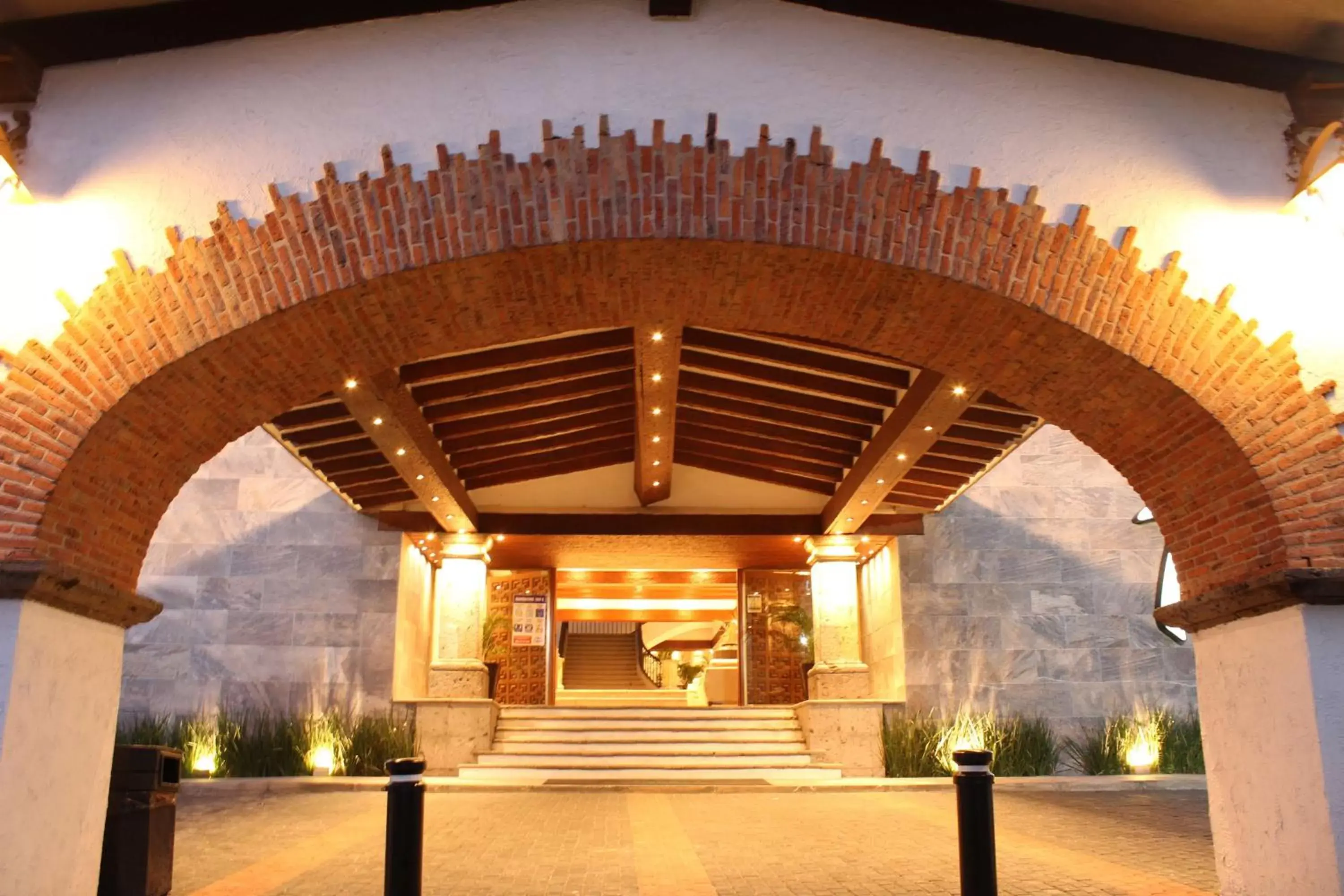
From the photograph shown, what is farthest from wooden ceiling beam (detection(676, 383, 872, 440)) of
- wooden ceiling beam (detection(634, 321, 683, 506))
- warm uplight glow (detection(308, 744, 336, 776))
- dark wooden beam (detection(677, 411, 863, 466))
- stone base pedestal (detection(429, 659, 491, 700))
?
warm uplight glow (detection(308, 744, 336, 776))

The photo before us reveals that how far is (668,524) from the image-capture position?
46.2 feet

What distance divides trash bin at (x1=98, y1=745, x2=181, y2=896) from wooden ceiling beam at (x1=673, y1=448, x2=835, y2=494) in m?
8.80

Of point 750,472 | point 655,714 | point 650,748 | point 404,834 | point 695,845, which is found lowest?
point 695,845

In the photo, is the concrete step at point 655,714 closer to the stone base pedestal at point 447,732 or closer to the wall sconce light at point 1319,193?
the stone base pedestal at point 447,732

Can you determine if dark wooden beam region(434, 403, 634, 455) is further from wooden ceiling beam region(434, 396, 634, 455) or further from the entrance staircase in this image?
the entrance staircase

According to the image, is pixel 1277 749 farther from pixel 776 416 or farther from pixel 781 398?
pixel 776 416

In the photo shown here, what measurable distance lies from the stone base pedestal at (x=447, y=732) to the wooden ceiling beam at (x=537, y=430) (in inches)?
122

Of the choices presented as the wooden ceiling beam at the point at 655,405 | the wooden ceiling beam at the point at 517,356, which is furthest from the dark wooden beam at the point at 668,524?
the wooden ceiling beam at the point at 517,356

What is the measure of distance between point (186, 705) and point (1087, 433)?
1073 centimetres

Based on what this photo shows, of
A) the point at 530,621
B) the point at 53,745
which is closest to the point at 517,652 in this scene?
the point at 530,621

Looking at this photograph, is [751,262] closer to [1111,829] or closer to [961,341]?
[961,341]

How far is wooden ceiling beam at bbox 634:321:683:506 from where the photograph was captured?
834 centimetres

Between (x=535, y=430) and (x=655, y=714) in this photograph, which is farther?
(x=655, y=714)

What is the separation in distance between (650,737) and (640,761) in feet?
2.47
